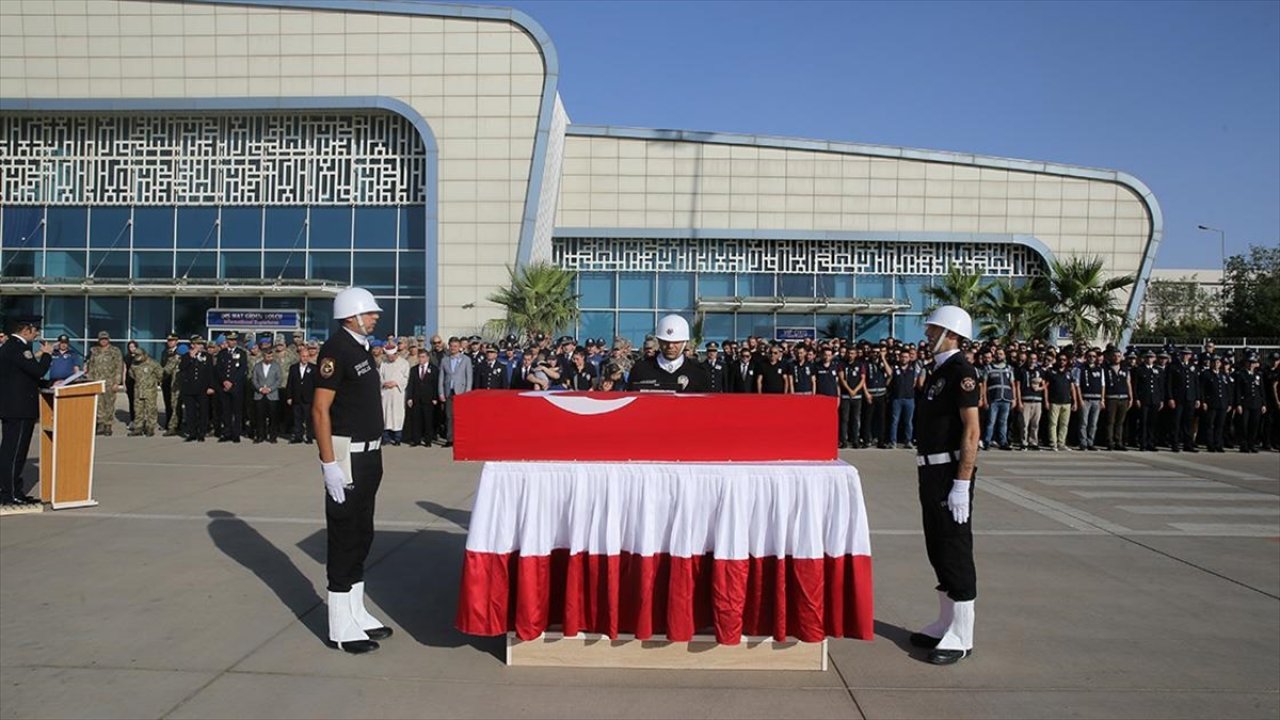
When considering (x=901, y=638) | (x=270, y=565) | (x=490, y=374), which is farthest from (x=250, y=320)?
(x=901, y=638)

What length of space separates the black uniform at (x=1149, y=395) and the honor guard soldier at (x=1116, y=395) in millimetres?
169

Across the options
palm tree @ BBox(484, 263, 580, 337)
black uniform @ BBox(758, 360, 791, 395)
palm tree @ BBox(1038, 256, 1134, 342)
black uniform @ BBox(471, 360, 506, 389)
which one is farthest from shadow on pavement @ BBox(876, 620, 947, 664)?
palm tree @ BBox(484, 263, 580, 337)

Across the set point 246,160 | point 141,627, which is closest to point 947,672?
point 141,627

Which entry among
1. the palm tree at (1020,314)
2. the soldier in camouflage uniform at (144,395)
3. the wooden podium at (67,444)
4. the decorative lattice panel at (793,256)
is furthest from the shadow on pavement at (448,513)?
the decorative lattice panel at (793,256)

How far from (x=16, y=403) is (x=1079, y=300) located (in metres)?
→ 21.4

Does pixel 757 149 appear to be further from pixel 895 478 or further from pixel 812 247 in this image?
pixel 895 478

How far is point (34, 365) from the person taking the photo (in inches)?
329

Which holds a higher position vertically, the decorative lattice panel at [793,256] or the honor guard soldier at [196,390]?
the decorative lattice panel at [793,256]

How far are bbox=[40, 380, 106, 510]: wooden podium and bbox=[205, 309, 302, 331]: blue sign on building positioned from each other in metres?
16.6

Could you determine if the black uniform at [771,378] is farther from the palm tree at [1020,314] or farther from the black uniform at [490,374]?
the palm tree at [1020,314]

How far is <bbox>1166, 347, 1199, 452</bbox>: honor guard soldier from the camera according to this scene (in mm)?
15797

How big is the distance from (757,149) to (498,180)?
29.3 feet

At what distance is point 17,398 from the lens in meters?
8.33

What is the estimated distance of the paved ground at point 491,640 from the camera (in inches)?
163
